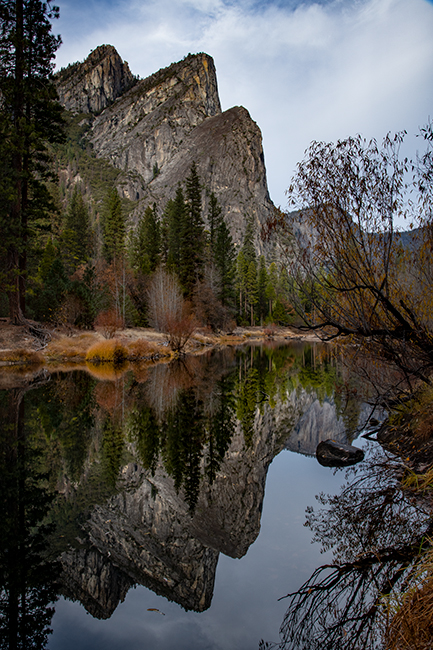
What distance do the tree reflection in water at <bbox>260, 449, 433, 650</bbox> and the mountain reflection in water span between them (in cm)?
96

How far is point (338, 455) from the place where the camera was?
816 cm

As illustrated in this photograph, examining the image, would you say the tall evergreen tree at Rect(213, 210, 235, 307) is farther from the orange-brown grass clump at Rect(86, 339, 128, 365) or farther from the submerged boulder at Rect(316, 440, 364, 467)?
the submerged boulder at Rect(316, 440, 364, 467)

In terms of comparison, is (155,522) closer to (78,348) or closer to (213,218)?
(78,348)

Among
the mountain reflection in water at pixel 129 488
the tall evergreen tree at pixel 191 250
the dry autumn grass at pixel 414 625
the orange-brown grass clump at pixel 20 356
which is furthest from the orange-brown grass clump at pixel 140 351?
the dry autumn grass at pixel 414 625

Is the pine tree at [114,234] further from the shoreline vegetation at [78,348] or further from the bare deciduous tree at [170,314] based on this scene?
the shoreline vegetation at [78,348]

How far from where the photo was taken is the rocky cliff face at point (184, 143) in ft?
456

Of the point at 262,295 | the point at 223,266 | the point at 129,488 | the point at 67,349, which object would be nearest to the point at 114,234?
the point at 223,266

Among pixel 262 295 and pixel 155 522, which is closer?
pixel 155 522

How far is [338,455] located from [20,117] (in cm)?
2306

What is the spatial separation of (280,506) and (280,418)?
5421 millimetres

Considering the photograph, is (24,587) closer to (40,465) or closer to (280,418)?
(40,465)

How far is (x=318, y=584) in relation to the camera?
3.86 meters

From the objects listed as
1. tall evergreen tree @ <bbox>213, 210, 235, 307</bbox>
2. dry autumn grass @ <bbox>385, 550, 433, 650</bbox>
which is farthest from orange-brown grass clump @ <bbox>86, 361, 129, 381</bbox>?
tall evergreen tree @ <bbox>213, 210, 235, 307</bbox>

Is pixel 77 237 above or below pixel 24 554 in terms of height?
above
